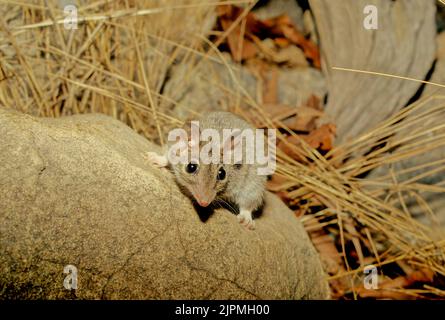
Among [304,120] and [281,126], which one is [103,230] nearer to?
[281,126]

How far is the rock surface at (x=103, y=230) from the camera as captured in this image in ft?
6.28

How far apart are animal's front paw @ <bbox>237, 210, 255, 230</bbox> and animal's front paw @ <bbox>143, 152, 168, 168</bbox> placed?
0.60 m

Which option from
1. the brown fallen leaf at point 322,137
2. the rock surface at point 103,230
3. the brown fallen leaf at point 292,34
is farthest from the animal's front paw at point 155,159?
the brown fallen leaf at point 292,34

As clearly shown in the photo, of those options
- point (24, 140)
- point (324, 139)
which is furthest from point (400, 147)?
point (24, 140)

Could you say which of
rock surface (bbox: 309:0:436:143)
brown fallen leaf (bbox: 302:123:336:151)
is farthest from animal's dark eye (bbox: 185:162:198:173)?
rock surface (bbox: 309:0:436:143)

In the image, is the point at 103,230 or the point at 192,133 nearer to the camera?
the point at 103,230

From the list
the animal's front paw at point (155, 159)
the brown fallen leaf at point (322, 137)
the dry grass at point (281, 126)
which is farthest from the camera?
the brown fallen leaf at point (322, 137)

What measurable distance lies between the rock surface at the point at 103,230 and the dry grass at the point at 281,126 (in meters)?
0.93

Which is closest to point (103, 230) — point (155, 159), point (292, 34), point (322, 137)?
point (155, 159)

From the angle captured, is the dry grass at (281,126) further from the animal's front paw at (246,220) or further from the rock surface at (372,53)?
the animal's front paw at (246,220)

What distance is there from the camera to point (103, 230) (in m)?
2.06

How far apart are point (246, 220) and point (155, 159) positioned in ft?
2.30

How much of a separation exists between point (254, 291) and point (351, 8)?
269 centimetres
